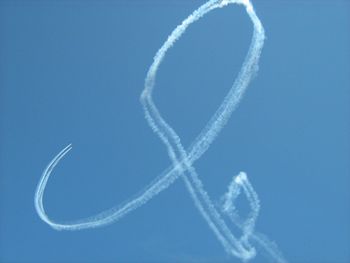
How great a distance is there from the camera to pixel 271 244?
2.18m

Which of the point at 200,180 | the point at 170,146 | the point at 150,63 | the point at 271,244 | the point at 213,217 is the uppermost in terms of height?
the point at 150,63

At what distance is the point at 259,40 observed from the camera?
7.32 ft

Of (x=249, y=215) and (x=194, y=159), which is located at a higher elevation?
(x=194, y=159)

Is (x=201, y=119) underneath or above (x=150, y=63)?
underneath

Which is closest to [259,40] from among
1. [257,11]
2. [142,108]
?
[257,11]

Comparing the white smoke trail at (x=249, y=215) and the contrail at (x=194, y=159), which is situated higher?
the contrail at (x=194, y=159)

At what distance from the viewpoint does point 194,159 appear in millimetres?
2184

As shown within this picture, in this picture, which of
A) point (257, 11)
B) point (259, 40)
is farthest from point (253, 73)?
point (257, 11)

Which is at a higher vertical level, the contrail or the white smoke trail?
the contrail

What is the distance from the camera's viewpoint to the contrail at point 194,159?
2172 mm

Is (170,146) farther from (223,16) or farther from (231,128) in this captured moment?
(223,16)

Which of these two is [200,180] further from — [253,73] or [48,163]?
[48,163]

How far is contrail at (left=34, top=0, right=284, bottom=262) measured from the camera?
2172 mm

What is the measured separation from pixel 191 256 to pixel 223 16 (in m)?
→ 1.19
